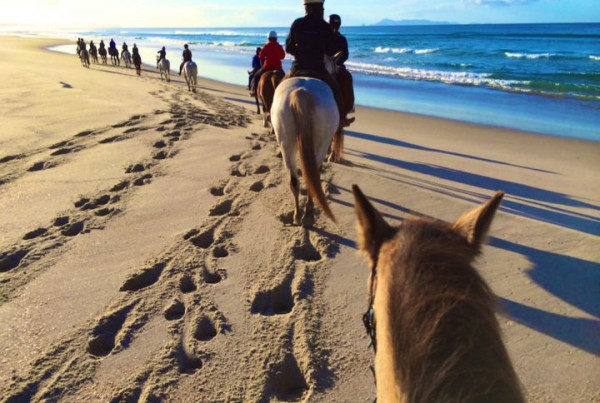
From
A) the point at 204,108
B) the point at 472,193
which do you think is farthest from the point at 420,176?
the point at 204,108

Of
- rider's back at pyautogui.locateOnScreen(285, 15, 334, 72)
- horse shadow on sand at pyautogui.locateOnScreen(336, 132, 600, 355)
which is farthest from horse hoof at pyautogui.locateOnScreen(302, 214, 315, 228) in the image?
rider's back at pyautogui.locateOnScreen(285, 15, 334, 72)

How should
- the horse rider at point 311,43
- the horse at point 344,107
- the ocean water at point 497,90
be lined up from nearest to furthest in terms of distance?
the horse rider at point 311,43 → the horse at point 344,107 → the ocean water at point 497,90

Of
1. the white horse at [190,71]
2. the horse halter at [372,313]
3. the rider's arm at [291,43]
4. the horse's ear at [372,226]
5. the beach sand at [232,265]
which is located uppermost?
the rider's arm at [291,43]

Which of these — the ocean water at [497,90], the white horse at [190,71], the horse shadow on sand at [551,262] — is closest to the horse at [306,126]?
the horse shadow on sand at [551,262]

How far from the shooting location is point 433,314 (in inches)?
43.6

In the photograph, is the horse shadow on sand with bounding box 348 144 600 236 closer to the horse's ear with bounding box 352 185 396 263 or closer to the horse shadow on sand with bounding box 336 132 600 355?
the horse shadow on sand with bounding box 336 132 600 355

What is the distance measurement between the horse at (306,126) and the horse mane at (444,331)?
3.06 m

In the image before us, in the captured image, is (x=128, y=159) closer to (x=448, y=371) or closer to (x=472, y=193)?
(x=472, y=193)

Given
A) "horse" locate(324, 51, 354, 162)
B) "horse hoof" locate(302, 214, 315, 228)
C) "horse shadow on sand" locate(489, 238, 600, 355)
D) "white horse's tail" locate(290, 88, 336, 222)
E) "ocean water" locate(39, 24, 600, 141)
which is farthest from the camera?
"ocean water" locate(39, 24, 600, 141)

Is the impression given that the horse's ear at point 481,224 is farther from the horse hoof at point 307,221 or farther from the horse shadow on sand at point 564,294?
the horse hoof at point 307,221

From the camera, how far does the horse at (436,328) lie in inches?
41.5

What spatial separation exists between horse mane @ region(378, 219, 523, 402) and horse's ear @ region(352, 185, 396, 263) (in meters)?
0.22

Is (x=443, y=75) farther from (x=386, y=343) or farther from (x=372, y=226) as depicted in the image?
(x=386, y=343)

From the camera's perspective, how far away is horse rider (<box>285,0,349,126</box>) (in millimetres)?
5207
